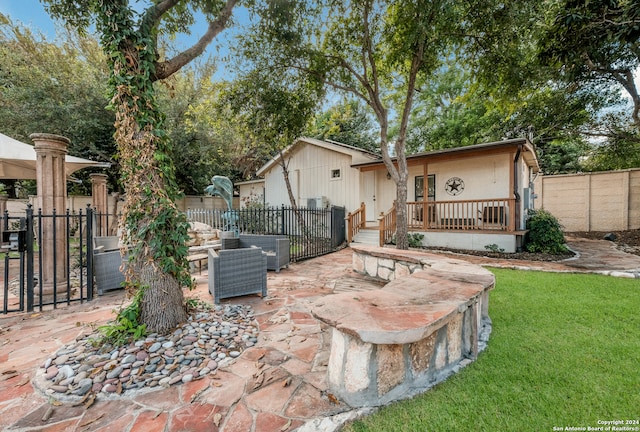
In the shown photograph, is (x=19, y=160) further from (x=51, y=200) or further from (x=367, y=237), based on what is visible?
(x=367, y=237)

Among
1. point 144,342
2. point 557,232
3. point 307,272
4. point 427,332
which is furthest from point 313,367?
point 557,232

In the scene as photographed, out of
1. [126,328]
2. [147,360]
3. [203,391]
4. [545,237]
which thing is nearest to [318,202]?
[545,237]

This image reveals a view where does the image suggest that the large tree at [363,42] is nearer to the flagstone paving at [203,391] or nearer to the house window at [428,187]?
the house window at [428,187]

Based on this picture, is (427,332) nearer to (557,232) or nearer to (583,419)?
(583,419)

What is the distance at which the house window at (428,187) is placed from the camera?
10336 millimetres

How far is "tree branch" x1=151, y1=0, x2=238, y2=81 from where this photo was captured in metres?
2.93

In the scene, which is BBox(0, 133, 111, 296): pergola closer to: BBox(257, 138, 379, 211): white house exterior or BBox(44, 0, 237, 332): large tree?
BBox(44, 0, 237, 332): large tree

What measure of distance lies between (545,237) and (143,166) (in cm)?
930

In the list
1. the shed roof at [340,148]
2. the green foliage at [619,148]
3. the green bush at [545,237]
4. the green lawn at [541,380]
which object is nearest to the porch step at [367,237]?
the shed roof at [340,148]

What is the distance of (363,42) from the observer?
6.65m

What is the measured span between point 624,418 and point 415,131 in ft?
55.0

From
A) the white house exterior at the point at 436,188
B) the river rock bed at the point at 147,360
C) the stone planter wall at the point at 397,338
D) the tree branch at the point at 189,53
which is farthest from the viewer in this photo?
the white house exterior at the point at 436,188

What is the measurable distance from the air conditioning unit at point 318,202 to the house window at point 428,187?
3.81m

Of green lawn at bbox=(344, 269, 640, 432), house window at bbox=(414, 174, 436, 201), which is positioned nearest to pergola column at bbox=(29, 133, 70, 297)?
green lawn at bbox=(344, 269, 640, 432)
